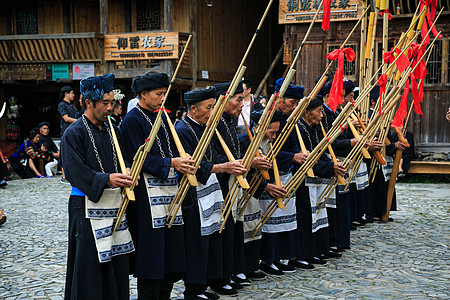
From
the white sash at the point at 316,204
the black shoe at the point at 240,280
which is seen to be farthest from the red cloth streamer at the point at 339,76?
the black shoe at the point at 240,280

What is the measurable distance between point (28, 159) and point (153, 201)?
32.6 feet

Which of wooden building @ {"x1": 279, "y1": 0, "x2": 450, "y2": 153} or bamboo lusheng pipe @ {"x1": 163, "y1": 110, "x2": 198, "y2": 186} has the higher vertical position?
wooden building @ {"x1": 279, "y1": 0, "x2": 450, "y2": 153}

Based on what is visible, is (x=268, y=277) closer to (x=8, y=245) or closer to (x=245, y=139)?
(x=245, y=139)

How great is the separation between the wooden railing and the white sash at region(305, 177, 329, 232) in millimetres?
10540

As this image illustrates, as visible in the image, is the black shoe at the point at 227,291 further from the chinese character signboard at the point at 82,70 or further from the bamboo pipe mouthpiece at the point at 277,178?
the chinese character signboard at the point at 82,70

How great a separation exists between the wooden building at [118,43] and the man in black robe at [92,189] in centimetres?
1036

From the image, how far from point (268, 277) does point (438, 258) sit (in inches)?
70.1

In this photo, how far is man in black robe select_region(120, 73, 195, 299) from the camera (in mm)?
3326

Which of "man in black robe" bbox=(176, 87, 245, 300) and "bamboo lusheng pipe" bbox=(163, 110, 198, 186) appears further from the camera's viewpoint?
"man in black robe" bbox=(176, 87, 245, 300)

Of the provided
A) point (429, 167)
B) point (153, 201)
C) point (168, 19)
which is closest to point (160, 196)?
point (153, 201)

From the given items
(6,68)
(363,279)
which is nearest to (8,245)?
(363,279)

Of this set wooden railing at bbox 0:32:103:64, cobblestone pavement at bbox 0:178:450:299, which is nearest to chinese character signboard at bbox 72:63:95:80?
wooden railing at bbox 0:32:103:64

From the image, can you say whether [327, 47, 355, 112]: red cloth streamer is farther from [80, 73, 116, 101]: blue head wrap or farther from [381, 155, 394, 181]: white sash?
[381, 155, 394, 181]: white sash

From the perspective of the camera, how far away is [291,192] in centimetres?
438
